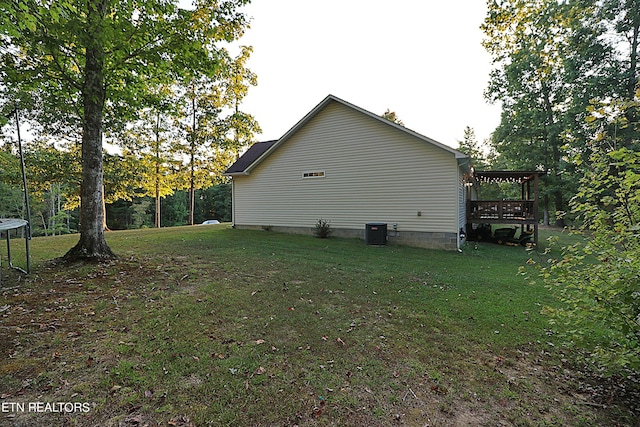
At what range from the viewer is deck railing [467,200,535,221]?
11539mm

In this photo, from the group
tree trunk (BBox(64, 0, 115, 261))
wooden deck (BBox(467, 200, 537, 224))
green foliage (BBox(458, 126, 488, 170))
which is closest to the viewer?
tree trunk (BBox(64, 0, 115, 261))

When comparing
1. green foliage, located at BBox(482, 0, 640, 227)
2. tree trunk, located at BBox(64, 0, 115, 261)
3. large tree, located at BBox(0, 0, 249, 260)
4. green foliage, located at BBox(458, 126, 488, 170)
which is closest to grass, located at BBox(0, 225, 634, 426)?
tree trunk, located at BBox(64, 0, 115, 261)

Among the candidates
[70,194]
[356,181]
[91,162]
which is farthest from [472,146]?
[70,194]

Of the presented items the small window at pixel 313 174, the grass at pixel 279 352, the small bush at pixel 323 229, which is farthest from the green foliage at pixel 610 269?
the small window at pixel 313 174

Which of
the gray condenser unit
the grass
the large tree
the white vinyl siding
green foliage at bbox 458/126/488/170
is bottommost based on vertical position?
the grass

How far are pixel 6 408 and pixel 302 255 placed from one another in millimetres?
6785

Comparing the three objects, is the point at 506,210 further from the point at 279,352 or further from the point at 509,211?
the point at 279,352

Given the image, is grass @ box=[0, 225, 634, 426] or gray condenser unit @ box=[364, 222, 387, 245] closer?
grass @ box=[0, 225, 634, 426]

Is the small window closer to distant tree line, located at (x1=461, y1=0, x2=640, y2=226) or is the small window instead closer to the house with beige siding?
the house with beige siding

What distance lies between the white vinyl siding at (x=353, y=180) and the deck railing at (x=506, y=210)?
3.15m

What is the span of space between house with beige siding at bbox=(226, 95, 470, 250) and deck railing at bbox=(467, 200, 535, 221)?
2.57ft

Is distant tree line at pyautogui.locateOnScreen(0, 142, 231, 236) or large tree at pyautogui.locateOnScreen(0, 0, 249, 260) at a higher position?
large tree at pyautogui.locateOnScreen(0, 0, 249, 260)

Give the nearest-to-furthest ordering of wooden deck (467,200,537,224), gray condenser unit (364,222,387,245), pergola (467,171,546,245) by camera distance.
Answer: gray condenser unit (364,222,387,245) < pergola (467,171,546,245) < wooden deck (467,200,537,224)

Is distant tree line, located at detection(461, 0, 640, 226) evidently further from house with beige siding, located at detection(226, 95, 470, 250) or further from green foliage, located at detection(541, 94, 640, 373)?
green foliage, located at detection(541, 94, 640, 373)
